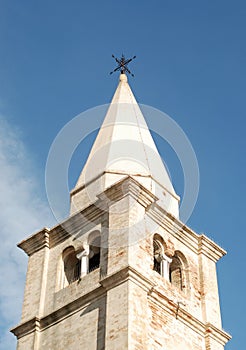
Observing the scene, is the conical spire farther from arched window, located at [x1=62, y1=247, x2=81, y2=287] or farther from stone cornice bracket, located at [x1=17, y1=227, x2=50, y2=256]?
arched window, located at [x1=62, y1=247, x2=81, y2=287]

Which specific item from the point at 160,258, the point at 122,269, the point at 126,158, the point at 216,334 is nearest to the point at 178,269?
the point at 160,258

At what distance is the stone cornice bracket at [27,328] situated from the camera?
2762 centimetres

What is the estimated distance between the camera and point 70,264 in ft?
96.5

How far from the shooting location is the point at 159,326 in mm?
26156

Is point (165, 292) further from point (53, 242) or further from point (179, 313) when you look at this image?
point (53, 242)

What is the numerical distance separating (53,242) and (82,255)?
1.82 metres

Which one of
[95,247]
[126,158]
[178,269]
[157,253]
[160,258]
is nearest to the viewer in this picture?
[95,247]

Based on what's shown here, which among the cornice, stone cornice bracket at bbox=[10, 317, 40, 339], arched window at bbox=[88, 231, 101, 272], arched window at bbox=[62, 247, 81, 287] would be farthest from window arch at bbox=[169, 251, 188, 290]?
stone cornice bracket at bbox=[10, 317, 40, 339]

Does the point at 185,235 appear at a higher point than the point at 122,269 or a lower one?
higher

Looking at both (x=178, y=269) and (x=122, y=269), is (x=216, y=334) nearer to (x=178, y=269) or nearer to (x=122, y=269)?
(x=178, y=269)

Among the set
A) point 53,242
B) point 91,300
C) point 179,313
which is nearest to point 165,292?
point 179,313

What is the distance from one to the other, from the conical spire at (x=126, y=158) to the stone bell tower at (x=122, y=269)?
53 mm

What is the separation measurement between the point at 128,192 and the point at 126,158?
3.64 m

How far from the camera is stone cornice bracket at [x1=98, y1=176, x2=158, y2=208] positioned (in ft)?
92.4
